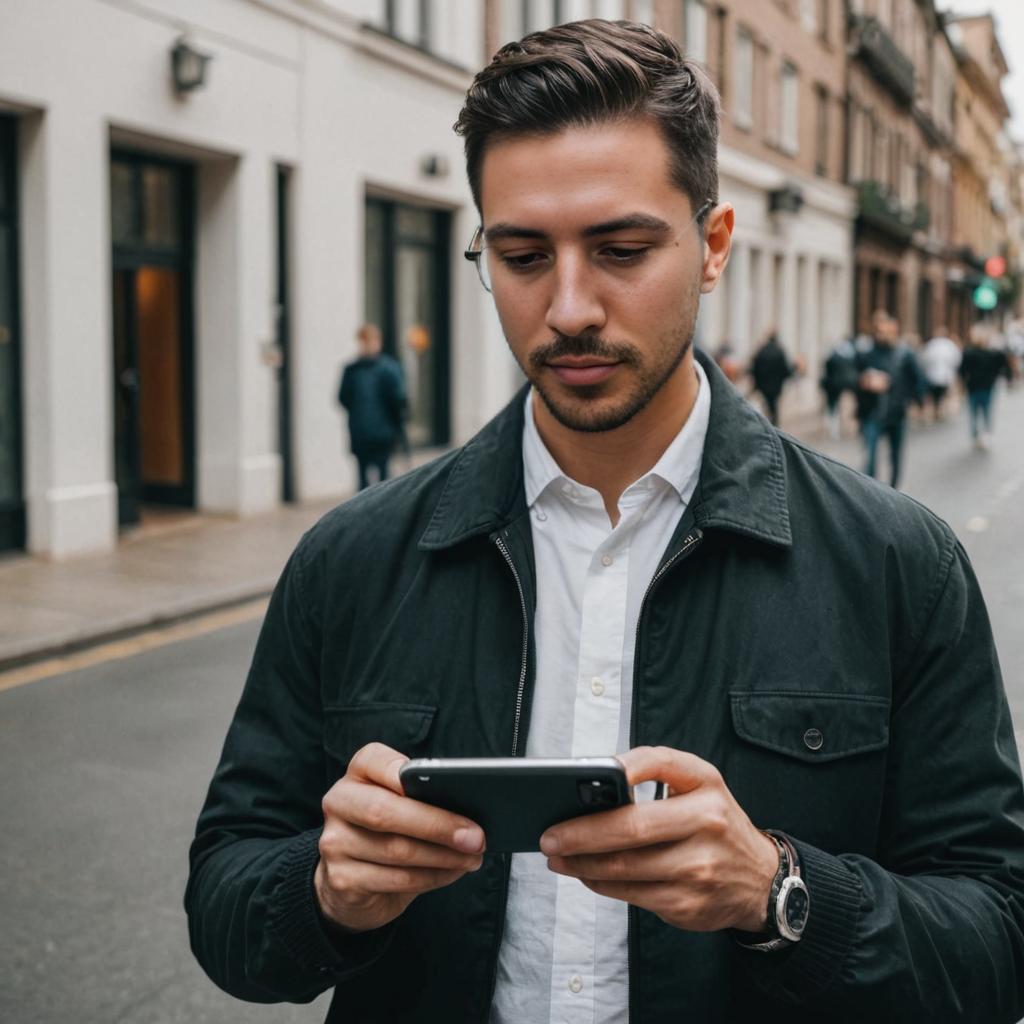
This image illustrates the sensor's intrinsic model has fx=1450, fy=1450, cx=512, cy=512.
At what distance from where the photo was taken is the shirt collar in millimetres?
1870

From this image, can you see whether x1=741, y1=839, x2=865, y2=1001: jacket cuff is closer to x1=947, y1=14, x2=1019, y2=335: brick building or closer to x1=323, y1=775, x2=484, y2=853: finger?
x1=323, y1=775, x2=484, y2=853: finger

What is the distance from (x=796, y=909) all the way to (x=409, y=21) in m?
17.3

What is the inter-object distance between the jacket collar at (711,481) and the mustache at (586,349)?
193mm

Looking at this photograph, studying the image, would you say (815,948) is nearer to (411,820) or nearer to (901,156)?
(411,820)

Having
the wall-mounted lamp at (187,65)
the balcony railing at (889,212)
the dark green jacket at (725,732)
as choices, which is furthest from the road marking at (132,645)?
the balcony railing at (889,212)

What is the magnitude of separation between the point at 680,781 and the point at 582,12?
21.9 meters

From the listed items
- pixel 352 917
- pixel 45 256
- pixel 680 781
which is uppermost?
pixel 45 256

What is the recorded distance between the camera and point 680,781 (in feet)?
4.56

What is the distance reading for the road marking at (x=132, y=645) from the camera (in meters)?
7.79

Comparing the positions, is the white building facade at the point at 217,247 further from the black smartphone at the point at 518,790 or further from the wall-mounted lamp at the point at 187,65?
the black smartphone at the point at 518,790

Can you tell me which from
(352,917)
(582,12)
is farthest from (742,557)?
(582,12)

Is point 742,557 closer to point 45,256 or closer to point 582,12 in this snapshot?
point 45,256

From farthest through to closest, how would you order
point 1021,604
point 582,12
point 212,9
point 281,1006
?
point 582,12, point 212,9, point 1021,604, point 281,1006

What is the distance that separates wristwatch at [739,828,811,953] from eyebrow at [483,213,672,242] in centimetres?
72
